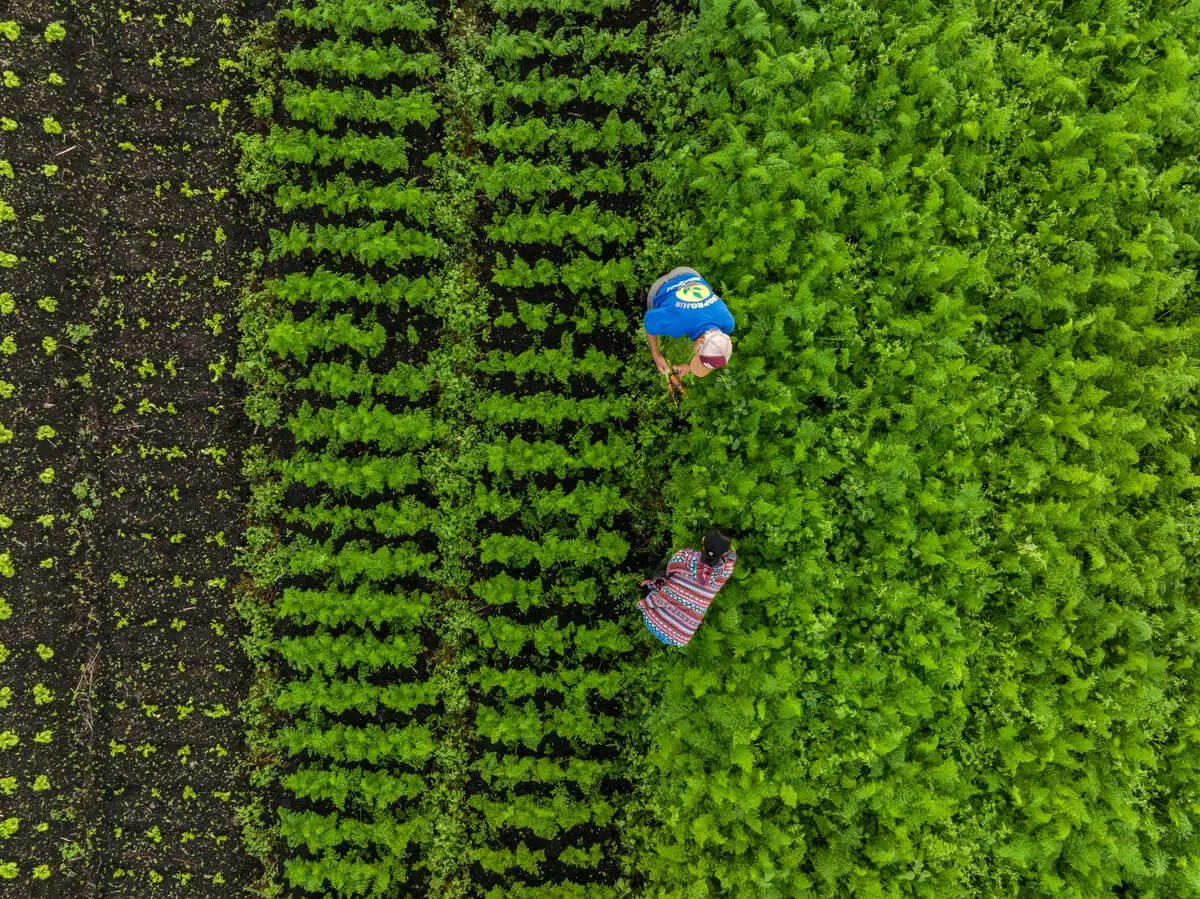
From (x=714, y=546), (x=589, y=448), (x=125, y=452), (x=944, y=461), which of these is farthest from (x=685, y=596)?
(x=125, y=452)

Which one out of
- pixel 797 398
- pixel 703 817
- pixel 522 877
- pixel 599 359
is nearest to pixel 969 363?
pixel 797 398

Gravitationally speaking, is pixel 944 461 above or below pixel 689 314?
A: below

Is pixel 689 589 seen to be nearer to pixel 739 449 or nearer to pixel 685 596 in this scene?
pixel 685 596

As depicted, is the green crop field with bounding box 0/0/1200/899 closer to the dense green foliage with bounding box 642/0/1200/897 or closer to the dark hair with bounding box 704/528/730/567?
the dense green foliage with bounding box 642/0/1200/897

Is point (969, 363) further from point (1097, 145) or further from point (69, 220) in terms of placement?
point (69, 220)

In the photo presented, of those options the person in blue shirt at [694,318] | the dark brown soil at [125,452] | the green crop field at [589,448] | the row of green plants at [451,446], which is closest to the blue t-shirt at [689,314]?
the person in blue shirt at [694,318]

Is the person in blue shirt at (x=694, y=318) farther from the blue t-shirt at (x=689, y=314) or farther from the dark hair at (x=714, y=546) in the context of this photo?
the dark hair at (x=714, y=546)

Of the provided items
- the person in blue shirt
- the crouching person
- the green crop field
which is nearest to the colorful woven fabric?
the crouching person
